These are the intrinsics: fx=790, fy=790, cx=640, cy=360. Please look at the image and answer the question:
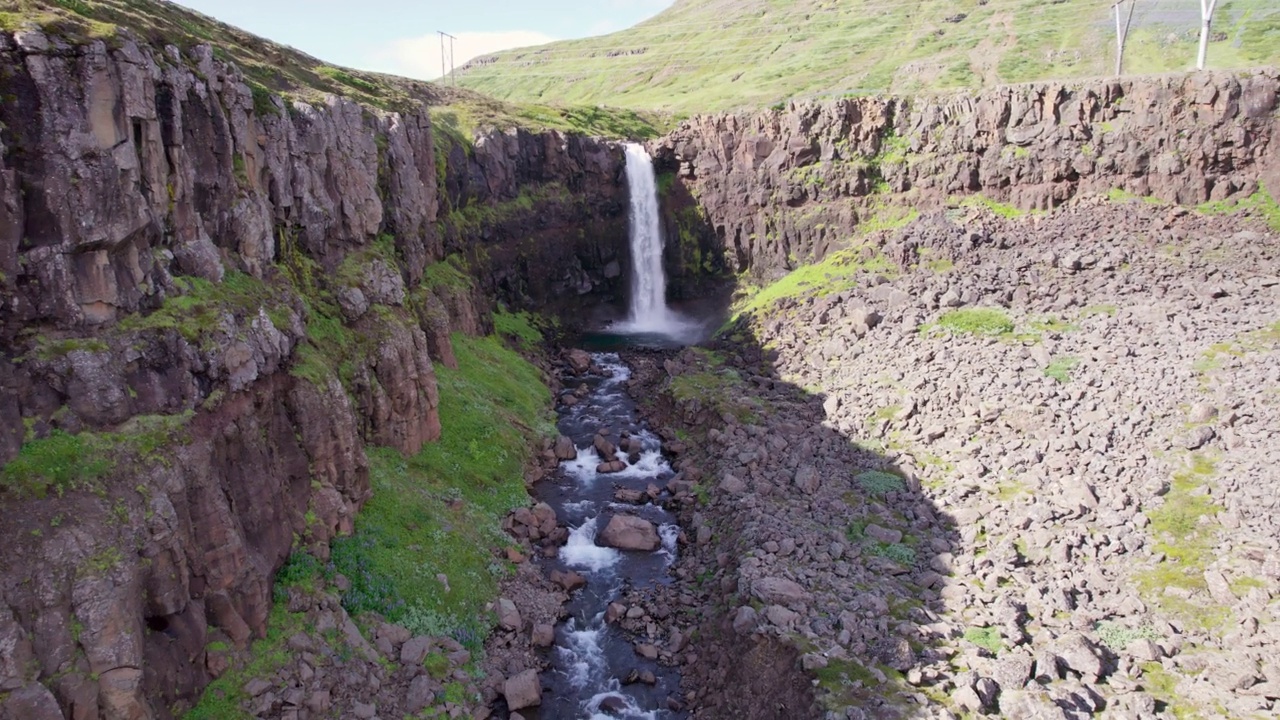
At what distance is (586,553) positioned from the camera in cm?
3158

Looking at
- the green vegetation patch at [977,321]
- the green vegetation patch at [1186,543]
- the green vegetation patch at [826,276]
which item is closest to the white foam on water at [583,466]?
the green vegetation patch at [826,276]

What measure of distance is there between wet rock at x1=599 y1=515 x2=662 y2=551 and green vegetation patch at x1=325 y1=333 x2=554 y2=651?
4.17 metres

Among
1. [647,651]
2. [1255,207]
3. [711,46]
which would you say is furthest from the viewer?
[711,46]

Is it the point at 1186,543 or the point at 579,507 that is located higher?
the point at 1186,543

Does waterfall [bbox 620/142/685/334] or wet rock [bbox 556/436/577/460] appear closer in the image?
wet rock [bbox 556/436/577/460]

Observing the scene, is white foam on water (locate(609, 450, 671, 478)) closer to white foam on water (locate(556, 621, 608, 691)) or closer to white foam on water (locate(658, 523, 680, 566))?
white foam on water (locate(658, 523, 680, 566))

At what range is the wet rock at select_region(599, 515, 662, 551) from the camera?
104ft

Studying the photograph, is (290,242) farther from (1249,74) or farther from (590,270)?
(1249,74)

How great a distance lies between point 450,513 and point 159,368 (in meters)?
13.3

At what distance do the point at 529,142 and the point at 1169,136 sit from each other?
42069 mm

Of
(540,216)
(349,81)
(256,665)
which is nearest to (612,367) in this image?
(540,216)

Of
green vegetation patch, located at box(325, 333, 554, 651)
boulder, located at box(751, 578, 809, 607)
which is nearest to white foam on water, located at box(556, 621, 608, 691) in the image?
green vegetation patch, located at box(325, 333, 554, 651)

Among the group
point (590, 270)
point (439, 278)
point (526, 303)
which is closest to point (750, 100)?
point (590, 270)

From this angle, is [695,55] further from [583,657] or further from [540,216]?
[583,657]
